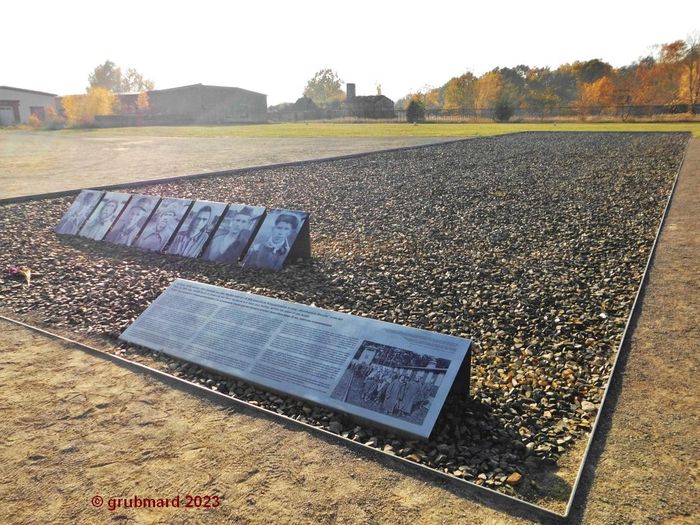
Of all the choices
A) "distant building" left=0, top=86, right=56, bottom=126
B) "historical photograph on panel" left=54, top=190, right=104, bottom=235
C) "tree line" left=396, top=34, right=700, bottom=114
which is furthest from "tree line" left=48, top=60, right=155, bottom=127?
"historical photograph on panel" left=54, top=190, right=104, bottom=235

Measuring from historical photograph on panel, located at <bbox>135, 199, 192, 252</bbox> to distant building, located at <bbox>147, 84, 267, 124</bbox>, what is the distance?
85.9 meters

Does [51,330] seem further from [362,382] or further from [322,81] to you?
[322,81]

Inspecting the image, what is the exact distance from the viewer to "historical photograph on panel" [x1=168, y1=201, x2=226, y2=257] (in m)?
7.95

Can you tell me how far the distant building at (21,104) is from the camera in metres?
82.7

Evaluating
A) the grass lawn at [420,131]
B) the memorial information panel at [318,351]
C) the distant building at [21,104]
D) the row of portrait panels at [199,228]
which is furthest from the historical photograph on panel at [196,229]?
the distant building at [21,104]

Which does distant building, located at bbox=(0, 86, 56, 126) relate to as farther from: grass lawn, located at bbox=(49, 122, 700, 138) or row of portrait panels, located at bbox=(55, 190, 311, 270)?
row of portrait panels, located at bbox=(55, 190, 311, 270)

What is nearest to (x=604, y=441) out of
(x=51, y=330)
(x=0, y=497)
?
(x=0, y=497)

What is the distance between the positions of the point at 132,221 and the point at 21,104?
96021mm

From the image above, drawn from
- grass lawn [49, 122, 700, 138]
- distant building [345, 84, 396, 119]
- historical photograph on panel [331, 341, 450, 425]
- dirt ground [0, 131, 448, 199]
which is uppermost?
distant building [345, 84, 396, 119]

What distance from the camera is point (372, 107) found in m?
97.5

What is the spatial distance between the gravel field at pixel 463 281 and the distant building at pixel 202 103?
276 ft

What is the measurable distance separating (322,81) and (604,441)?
16920cm

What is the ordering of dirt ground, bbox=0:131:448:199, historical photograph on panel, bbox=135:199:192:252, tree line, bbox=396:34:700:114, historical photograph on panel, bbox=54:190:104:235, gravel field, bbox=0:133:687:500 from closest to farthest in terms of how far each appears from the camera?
gravel field, bbox=0:133:687:500 → historical photograph on panel, bbox=135:199:192:252 → historical photograph on panel, bbox=54:190:104:235 → dirt ground, bbox=0:131:448:199 → tree line, bbox=396:34:700:114

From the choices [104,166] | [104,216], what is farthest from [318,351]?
[104,166]
